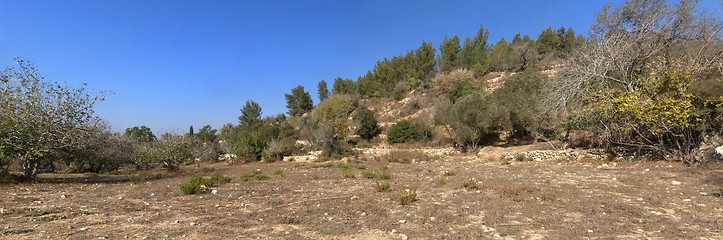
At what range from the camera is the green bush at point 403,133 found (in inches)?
1377

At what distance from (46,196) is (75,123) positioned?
4.45 m

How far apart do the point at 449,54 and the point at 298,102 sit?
2635 cm

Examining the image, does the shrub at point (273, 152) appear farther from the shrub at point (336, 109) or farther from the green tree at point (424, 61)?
the green tree at point (424, 61)

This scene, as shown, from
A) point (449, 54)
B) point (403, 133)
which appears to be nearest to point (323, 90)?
point (449, 54)

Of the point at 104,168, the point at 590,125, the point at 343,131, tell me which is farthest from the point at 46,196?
the point at 343,131

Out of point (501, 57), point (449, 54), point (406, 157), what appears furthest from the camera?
point (449, 54)

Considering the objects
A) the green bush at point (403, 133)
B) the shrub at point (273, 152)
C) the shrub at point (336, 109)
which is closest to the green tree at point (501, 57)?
the shrub at point (336, 109)

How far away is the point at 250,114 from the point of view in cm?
5203

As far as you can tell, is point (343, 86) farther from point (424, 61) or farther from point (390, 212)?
point (390, 212)

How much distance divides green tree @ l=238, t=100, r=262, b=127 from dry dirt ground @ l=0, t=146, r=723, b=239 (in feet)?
132

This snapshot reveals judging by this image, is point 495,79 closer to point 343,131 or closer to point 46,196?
point 343,131

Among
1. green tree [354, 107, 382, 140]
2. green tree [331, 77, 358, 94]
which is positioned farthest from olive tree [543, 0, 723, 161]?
green tree [331, 77, 358, 94]

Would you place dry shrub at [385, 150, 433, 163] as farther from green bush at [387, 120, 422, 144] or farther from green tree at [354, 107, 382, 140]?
green tree at [354, 107, 382, 140]

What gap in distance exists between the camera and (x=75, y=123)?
13938 mm
